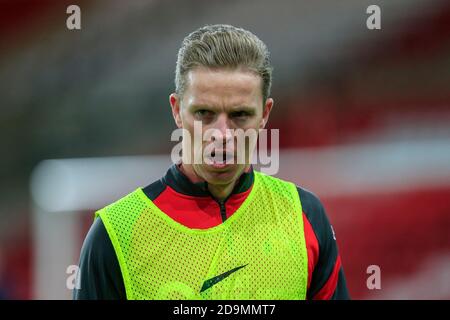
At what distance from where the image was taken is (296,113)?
15.3 ft

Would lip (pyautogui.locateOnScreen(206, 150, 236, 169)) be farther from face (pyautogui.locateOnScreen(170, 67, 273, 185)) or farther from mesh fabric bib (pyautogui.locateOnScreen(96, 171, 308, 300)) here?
mesh fabric bib (pyautogui.locateOnScreen(96, 171, 308, 300))

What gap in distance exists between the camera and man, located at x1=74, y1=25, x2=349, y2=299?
5.75 ft

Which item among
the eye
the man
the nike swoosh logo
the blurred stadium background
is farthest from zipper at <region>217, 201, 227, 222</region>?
the blurred stadium background

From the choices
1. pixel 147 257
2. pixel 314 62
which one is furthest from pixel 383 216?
pixel 147 257

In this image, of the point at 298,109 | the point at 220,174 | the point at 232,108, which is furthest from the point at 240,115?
the point at 298,109

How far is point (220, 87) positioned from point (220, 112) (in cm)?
6

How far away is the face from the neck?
0.04 m

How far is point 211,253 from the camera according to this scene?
1.82m

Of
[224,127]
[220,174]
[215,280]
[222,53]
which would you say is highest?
[222,53]

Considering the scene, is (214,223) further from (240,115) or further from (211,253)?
A: (240,115)

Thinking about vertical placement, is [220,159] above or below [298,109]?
below

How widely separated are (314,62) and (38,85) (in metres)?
1.88

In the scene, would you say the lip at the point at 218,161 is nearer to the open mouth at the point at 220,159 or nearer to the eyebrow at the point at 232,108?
the open mouth at the point at 220,159
